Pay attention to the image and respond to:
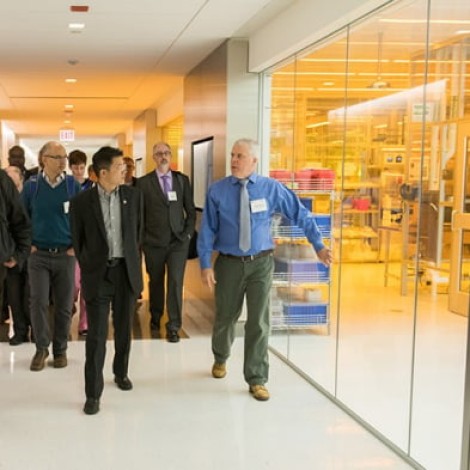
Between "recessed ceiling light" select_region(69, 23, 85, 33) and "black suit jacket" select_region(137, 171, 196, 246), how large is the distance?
1.43m

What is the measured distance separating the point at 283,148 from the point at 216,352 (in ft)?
6.89

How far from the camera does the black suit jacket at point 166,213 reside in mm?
5934

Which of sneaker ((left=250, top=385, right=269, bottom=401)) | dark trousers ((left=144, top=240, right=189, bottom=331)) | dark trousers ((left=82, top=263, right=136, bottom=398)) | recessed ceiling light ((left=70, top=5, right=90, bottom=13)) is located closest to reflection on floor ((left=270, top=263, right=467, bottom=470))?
sneaker ((left=250, top=385, right=269, bottom=401))

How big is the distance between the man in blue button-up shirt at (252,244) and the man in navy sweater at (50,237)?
1111 mm

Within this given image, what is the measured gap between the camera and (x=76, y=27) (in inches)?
227

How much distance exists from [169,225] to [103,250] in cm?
196

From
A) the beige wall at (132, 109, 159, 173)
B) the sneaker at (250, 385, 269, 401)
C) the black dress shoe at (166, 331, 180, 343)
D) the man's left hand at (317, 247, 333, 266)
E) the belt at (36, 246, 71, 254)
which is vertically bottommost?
the black dress shoe at (166, 331, 180, 343)

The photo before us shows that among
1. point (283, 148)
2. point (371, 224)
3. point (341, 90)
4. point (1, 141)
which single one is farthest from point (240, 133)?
point (1, 141)

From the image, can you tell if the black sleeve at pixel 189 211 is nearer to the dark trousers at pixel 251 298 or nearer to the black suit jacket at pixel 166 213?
the black suit jacket at pixel 166 213

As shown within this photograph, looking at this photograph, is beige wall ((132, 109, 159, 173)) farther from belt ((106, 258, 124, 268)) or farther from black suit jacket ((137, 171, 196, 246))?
belt ((106, 258, 124, 268))

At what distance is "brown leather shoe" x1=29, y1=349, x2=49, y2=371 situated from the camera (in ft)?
16.0

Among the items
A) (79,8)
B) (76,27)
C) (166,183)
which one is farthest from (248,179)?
(76,27)

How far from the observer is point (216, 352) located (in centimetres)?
477

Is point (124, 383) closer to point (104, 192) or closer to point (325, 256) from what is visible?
point (104, 192)
